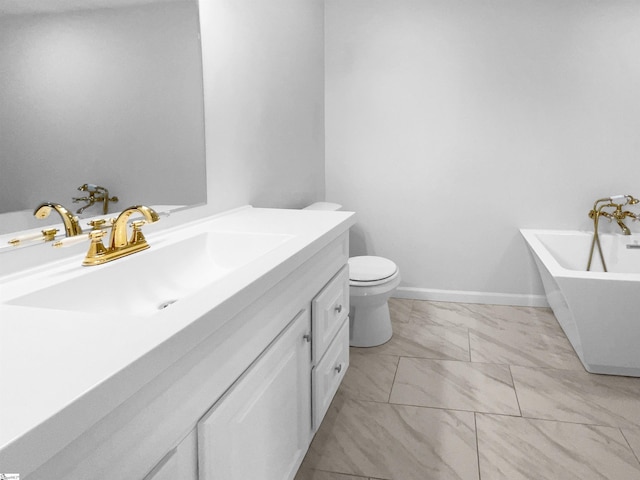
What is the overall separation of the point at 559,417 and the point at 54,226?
2025mm

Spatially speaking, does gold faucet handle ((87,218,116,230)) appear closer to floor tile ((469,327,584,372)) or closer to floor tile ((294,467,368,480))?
floor tile ((294,467,368,480))

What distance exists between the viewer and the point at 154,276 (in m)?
1.43

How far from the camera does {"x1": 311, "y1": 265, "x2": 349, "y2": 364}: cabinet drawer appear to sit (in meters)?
1.69

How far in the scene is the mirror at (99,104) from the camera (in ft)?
3.85

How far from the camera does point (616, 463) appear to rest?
1.79 m

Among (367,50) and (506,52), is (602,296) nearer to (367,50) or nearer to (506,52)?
(506,52)

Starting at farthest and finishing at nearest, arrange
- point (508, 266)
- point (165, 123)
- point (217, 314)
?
point (508, 266) → point (165, 123) → point (217, 314)

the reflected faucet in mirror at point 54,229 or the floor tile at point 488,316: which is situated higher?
the reflected faucet in mirror at point 54,229

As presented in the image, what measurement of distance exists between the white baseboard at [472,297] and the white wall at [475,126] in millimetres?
10

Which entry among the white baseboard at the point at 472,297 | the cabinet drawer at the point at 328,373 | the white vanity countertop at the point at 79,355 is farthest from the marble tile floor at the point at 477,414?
the white vanity countertop at the point at 79,355

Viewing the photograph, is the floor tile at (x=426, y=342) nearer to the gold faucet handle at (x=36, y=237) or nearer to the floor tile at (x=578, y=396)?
the floor tile at (x=578, y=396)

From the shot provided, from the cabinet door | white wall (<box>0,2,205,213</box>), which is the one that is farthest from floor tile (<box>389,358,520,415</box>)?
white wall (<box>0,2,205,213</box>)

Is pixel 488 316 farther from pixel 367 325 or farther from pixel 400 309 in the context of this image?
pixel 367 325

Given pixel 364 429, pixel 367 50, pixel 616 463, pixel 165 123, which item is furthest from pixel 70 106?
pixel 367 50
